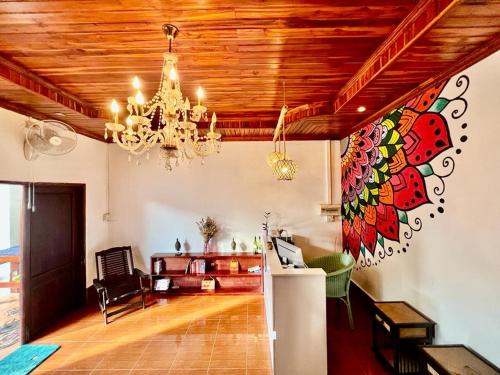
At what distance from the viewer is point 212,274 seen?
4391 mm

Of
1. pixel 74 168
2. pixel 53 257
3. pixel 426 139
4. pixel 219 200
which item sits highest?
pixel 426 139

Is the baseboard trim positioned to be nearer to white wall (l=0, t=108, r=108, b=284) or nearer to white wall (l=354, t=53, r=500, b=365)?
white wall (l=354, t=53, r=500, b=365)

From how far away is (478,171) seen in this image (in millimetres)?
1925

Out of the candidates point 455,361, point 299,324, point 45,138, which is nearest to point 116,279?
point 45,138

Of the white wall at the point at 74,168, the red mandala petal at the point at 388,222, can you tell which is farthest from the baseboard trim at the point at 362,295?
the white wall at the point at 74,168

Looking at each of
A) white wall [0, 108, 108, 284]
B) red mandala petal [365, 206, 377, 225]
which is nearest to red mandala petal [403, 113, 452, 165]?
red mandala petal [365, 206, 377, 225]

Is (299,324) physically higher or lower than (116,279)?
higher

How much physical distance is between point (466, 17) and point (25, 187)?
452cm

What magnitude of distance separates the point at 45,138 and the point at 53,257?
5.51 ft

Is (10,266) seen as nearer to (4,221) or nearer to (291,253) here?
(4,221)

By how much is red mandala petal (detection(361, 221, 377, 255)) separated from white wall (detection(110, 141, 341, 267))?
899mm

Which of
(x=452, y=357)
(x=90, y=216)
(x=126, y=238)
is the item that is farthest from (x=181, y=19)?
(x=126, y=238)

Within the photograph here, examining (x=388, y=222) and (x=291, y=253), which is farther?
(x=388, y=222)

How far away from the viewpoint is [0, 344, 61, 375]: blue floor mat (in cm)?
261
